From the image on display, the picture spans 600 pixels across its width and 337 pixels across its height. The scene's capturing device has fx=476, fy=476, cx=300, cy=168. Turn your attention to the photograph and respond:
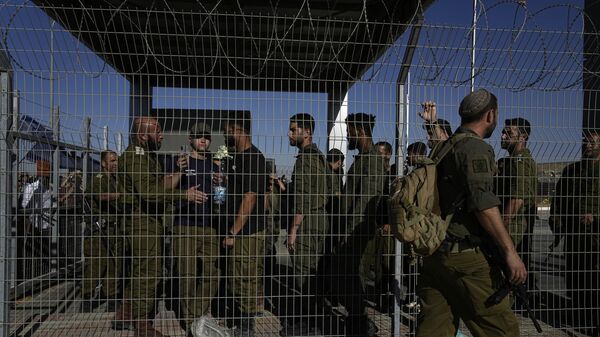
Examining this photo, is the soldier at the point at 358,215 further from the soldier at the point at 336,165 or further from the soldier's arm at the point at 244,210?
the soldier's arm at the point at 244,210

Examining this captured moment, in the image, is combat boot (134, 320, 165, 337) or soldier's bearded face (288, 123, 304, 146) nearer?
combat boot (134, 320, 165, 337)

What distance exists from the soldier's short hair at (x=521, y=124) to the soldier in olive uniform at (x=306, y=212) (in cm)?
168

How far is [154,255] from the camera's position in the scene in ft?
13.6

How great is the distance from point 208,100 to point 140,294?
1780mm

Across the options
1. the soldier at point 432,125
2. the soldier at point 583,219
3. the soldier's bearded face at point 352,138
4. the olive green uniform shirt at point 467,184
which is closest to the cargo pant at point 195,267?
the soldier's bearded face at point 352,138

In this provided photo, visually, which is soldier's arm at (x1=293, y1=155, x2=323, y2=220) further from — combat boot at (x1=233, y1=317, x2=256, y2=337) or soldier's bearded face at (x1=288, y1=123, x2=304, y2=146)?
combat boot at (x1=233, y1=317, x2=256, y2=337)

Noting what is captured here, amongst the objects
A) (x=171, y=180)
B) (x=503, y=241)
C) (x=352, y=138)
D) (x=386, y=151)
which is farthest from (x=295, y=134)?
(x=503, y=241)

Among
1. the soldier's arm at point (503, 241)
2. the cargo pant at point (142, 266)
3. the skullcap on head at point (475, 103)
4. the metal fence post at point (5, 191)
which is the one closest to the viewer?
the soldier's arm at point (503, 241)

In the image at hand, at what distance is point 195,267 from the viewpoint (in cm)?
421

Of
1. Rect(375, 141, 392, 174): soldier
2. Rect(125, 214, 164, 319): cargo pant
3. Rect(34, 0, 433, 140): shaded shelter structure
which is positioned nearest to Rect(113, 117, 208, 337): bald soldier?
Rect(125, 214, 164, 319): cargo pant

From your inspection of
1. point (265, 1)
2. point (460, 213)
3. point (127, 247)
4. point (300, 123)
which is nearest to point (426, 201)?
point (460, 213)

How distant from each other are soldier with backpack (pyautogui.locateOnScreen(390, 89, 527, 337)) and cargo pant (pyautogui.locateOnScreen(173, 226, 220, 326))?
196 cm

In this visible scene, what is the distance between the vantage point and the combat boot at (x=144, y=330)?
405 centimetres

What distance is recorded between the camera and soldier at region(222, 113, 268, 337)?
4031 millimetres
